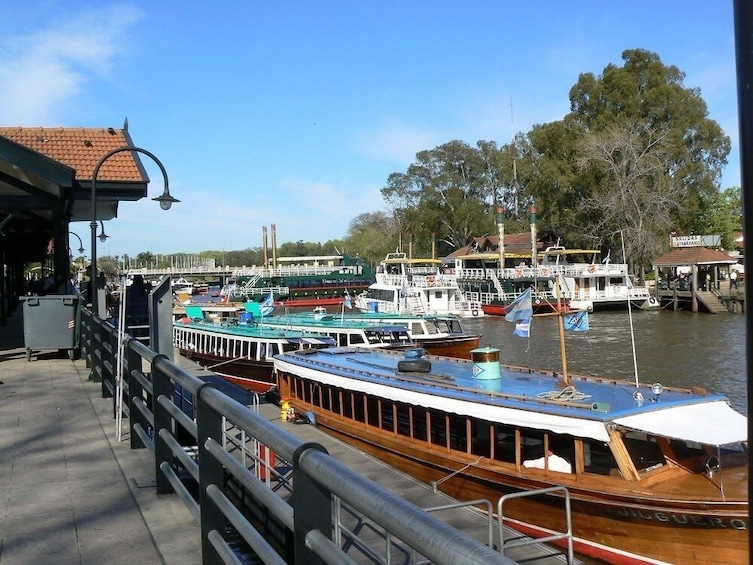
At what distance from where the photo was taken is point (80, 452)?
7.00 m

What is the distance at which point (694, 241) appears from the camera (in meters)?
65.9

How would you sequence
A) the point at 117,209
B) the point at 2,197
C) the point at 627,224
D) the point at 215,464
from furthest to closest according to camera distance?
the point at 627,224 → the point at 117,209 → the point at 2,197 → the point at 215,464

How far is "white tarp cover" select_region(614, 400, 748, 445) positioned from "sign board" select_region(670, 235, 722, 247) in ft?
196

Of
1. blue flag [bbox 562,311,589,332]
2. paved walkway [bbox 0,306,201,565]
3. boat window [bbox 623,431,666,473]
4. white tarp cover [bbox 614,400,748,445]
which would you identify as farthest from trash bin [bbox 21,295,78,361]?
boat window [bbox 623,431,666,473]

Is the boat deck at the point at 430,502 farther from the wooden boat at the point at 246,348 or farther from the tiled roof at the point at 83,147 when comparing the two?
the wooden boat at the point at 246,348

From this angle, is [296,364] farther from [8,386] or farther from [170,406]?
[170,406]

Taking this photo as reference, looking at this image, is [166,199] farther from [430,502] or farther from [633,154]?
[633,154]

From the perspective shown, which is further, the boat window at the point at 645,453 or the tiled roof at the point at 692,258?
the tiled roof at the point at 692,258

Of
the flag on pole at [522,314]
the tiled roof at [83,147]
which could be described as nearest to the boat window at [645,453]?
the flag on pole at [522,314]

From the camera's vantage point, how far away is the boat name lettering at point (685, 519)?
9352 mm

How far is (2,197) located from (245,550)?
11730 mm

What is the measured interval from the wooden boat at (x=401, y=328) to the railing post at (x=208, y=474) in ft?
76.2

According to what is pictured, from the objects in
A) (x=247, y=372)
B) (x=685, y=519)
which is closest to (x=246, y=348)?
(x=247, y=372)

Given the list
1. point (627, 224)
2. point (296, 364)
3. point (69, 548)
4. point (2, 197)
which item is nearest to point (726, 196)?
point (627, 224)
